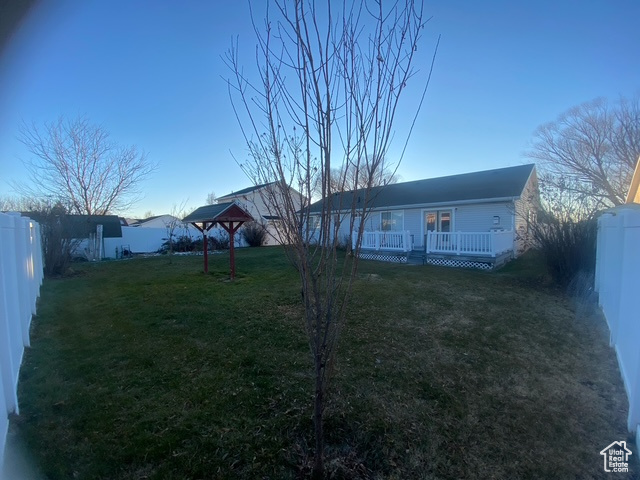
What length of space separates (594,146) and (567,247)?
1878cm

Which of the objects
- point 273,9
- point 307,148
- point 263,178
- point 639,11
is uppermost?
point 639,11

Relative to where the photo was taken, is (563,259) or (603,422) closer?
(603,422)

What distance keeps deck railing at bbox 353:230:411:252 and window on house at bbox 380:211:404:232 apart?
82.8 inches

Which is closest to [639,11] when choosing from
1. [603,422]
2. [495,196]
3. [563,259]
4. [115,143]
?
[563,259]

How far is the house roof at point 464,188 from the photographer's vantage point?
13.5 m

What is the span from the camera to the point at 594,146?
69.1 feet

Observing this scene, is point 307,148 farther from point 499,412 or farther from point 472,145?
point 472,145

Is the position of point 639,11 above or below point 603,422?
above

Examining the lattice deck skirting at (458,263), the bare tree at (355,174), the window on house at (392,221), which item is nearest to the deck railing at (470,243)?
the lattice deck skirting at (458,263)

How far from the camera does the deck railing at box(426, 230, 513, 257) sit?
37.4 feet

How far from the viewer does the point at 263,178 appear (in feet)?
7.23

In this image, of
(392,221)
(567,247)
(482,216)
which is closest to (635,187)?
(567,247)

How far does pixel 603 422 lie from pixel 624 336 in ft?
3.21

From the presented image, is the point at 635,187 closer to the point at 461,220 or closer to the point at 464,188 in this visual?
the point at 461,220
